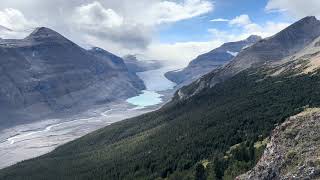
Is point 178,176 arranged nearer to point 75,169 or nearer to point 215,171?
point 215,171

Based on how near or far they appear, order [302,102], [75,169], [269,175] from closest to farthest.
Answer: [269,175] → [302,102] → [75,169]

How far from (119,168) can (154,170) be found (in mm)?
22126

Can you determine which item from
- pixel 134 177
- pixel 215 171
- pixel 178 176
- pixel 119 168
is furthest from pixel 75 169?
pixel 215 171

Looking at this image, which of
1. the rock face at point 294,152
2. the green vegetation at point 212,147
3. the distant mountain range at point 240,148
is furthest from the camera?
the green vegetation at point 212,147

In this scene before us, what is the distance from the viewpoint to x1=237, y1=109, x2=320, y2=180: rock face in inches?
2228

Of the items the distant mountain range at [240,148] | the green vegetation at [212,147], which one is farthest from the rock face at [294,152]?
the green vegetation at [212,147]

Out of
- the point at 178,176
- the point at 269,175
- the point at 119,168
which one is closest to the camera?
the point at 269,175

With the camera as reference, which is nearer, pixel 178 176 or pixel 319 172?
pixel 319 172

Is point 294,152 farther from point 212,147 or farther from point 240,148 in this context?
point 212,147

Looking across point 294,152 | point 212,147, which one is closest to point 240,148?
point 212,147

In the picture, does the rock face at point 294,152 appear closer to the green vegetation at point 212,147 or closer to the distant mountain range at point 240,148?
the distant mountain range at point 240,148

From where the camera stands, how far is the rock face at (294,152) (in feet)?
186

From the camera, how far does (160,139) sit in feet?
647

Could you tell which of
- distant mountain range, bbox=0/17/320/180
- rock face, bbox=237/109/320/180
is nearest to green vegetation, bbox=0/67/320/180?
distant mountain range, bbox=0/17/320/180
